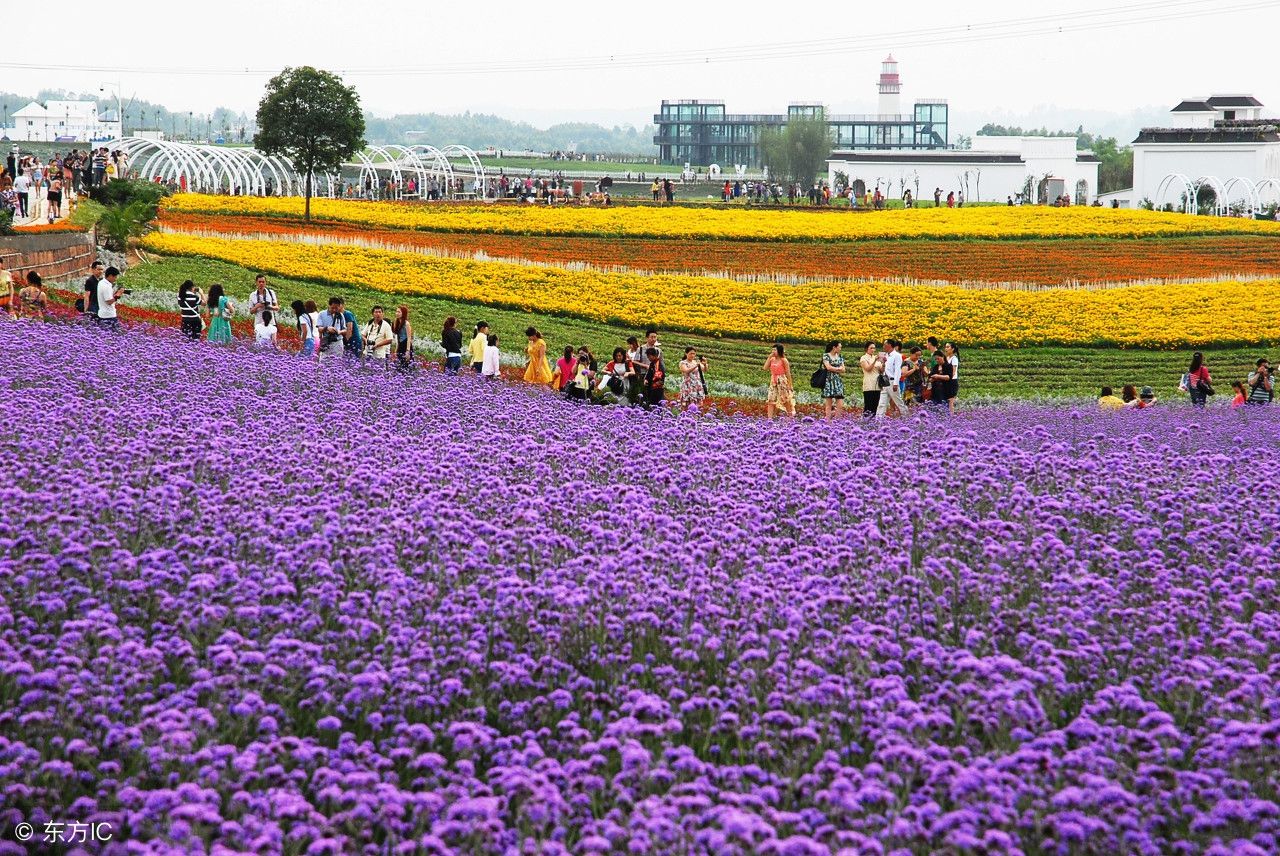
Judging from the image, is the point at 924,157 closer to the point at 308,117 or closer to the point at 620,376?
the point at 308,117

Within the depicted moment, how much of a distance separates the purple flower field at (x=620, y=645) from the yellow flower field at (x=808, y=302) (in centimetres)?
1937

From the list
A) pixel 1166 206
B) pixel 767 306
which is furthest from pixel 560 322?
pixel 1166 206

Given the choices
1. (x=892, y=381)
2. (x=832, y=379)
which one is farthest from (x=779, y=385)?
(x=892, y=381)

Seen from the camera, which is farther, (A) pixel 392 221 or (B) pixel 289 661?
(A) pixel 392 221

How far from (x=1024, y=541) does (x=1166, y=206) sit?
68.4m

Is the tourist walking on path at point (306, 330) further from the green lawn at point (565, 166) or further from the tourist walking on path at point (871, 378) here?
the green lawn at point (565, 166)

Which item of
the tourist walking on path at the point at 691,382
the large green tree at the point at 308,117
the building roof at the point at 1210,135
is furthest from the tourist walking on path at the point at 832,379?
the building roof at the point at 1210,135

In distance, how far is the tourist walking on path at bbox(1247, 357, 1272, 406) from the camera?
21594 millimetres

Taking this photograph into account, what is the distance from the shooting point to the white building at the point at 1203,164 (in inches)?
2977

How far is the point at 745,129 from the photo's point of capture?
168m

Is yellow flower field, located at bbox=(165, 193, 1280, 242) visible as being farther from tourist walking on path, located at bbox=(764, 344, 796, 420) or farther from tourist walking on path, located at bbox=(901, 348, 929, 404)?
tourist walking on path, located at bbox=(764, 344, 796, 420)

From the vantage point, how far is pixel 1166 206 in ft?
242

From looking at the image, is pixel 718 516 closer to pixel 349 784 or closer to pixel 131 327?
pixel 349 784

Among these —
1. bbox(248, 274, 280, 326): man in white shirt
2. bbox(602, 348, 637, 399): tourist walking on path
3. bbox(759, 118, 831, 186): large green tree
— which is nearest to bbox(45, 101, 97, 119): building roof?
bbox(759, 118, 831, 186): large green tree
